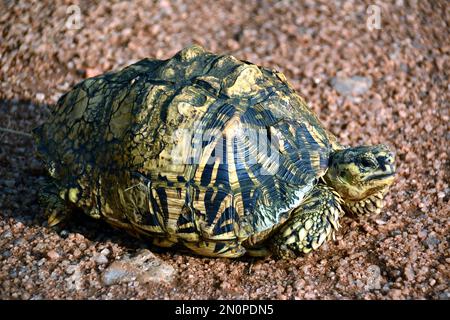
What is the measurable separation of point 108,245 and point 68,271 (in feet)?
1.40

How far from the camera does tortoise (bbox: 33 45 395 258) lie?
4.32m

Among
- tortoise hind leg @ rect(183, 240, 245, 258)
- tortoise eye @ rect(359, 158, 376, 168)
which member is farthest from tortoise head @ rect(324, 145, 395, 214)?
tortoise hind leg @ rect(183, 240, 245, 258)

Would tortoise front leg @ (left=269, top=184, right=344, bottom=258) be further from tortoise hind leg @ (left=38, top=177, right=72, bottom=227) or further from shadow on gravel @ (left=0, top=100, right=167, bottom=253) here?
tortoise hind leg @ (left=38, top=177, right=72, bottom=227)

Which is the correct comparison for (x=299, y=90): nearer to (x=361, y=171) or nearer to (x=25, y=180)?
(x=361, y=171)

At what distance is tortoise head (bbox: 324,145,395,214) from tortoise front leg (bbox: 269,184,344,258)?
225mm

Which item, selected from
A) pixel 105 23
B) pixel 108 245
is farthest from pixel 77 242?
pixel 105 23

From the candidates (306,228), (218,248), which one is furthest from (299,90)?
(218,248)

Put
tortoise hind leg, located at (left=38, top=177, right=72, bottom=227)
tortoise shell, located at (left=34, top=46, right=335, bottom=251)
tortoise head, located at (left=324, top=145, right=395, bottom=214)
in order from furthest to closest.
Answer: tortoise hind leg, located at (left=38, top=177, right=72, bottom=227), tortoise head, located at (left=324, top=145, right=395, bottom=214), tortoise shell, located at (left=34, top=46, right=335, bottom=251)

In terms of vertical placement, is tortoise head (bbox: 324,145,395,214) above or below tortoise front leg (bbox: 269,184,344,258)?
above

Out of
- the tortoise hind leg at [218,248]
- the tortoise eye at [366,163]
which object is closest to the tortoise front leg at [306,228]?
the tortoise hind leg at [218,248]

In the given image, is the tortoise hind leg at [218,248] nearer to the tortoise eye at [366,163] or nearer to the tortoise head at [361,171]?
the tortoise head at [361,171]

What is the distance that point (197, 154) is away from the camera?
14.3ft

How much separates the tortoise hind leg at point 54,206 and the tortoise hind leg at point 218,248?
115cm

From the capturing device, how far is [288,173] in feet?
14.5
